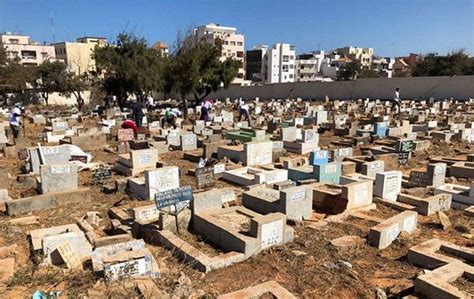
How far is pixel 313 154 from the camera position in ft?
27.9

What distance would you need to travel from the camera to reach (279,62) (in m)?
76.2

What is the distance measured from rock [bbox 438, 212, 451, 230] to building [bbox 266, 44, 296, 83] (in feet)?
234

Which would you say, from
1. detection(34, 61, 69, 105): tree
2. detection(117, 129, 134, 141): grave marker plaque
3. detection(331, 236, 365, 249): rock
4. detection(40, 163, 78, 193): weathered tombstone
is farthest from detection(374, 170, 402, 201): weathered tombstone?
detection(34, 61, 69, 105): tree

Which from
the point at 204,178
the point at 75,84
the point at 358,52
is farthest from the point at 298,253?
the point at 358,52

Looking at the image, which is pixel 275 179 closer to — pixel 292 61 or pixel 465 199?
pixel 465 199

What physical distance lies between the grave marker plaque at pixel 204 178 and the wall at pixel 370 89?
27.4 m

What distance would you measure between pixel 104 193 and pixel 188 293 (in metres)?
4.47

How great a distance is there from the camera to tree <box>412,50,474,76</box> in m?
42.1

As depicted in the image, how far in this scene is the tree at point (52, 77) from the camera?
102 feet

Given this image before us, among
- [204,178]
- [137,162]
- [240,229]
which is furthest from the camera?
[137,162]

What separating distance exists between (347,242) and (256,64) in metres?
77.2

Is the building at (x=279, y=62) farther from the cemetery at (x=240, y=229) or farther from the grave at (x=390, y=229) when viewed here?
the grave at (x=390, y=229)

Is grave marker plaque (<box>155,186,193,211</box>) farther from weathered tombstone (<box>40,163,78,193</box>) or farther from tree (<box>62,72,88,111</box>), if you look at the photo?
tree (<box>62,72,88,111</box>)

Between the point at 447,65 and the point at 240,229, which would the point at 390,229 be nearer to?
the point at 240,229
